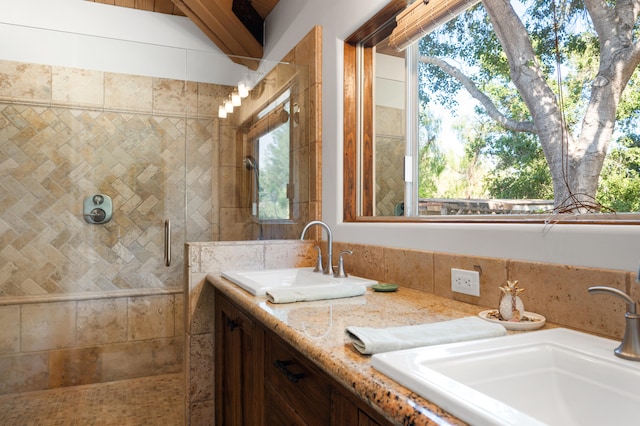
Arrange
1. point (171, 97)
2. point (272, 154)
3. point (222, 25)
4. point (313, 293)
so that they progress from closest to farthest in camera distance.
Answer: point (313, 293)
point (272, 154)
point (171, 97)
point (222, 25)

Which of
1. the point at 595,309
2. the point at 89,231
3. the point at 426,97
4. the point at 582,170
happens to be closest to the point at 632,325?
the point at 595,309

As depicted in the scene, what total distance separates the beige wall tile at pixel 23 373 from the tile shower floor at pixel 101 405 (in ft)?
0.13

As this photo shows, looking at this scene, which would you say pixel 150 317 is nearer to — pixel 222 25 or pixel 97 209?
pixel 97 209

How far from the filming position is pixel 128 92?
269 cm

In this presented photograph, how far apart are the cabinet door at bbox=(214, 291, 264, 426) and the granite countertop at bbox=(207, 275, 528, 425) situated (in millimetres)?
125

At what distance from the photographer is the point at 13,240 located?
99.3 inches

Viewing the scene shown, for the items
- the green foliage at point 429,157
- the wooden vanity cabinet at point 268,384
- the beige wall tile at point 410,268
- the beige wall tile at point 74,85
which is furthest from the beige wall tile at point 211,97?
the beige wall tile at point 410,268

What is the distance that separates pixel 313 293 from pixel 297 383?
15.8 inches

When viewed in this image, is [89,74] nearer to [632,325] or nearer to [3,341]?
[3,341]

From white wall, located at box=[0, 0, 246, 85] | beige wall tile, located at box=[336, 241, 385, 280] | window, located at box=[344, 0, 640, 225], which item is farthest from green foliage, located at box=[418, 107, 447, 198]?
white wall, located at box=[0, 0, 246, 85]

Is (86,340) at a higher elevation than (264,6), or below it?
below

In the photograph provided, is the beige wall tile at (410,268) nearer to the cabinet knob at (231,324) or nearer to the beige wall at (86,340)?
the cabinet knob at (231,324)

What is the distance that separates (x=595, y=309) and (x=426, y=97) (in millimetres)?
1104

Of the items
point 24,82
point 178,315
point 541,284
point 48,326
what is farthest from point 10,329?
point 541,284
